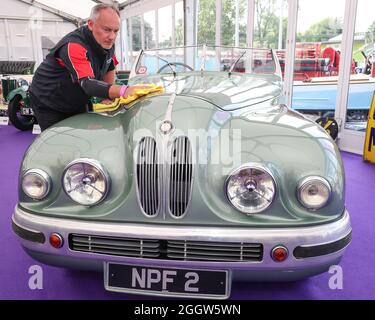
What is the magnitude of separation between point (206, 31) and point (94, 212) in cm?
827

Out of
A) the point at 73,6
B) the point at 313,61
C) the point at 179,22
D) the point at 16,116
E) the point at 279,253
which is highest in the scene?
the point at 73,6

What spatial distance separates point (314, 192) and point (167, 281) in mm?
681

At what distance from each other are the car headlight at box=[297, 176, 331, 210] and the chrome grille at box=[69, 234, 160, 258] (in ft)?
1.96

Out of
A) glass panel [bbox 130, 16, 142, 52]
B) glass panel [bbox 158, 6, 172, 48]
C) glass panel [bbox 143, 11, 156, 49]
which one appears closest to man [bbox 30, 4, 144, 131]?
glass panel [bbox 158, 6, 172, 48]

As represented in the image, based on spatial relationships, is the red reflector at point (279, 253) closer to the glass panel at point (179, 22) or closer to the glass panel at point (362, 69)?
the glass panel at point (362, 69)

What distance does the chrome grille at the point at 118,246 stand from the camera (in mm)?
1370

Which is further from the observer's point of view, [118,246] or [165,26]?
[165,26]

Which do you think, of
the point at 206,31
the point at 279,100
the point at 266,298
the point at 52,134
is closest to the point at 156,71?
the point at 279,100

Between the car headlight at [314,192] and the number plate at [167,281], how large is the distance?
1.37 feet

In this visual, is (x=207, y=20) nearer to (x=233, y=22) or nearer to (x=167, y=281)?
(x=233, y=22)

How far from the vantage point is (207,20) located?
8.77m

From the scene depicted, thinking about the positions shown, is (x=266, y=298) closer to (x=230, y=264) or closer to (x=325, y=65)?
(x=230, y=264)

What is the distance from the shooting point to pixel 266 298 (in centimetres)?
176

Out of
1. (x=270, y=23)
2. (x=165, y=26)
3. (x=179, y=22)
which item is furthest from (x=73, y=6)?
(x=270, y=23)
